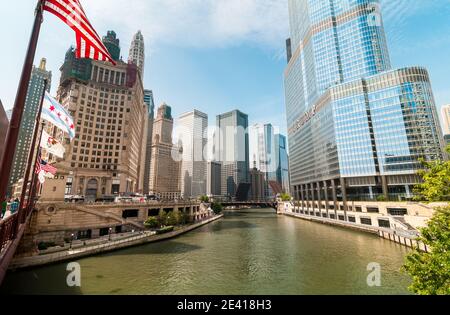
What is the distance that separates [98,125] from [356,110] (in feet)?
381

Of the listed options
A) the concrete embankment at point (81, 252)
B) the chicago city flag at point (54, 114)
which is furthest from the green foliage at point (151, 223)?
the chicago city flag at point (54, 114)

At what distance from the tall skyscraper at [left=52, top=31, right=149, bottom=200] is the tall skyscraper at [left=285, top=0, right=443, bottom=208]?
321 feet

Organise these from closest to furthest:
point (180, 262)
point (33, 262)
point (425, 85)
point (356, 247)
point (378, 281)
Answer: point (378, 281) → point (33, 262) → point (180, 262) → point (356, 247) → point (425, 85)

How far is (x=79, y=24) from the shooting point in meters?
12.8

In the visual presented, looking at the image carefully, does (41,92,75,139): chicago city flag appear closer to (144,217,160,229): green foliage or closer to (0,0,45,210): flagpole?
(0,0,45,210): flagpole

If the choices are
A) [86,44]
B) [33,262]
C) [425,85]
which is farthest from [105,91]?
[425,85]

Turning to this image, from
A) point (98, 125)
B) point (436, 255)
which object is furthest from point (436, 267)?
point (98, 125)

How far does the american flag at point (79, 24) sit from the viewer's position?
12148 mm

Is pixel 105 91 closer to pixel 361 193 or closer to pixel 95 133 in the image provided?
pixel 95 133

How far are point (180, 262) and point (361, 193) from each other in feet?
279

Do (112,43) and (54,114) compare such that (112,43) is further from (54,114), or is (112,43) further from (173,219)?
(54,114)

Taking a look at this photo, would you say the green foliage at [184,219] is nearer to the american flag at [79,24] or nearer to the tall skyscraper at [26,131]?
the american flag at [79,24]

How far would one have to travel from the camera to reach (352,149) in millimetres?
91125

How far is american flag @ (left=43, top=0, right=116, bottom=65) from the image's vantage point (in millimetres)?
12148
